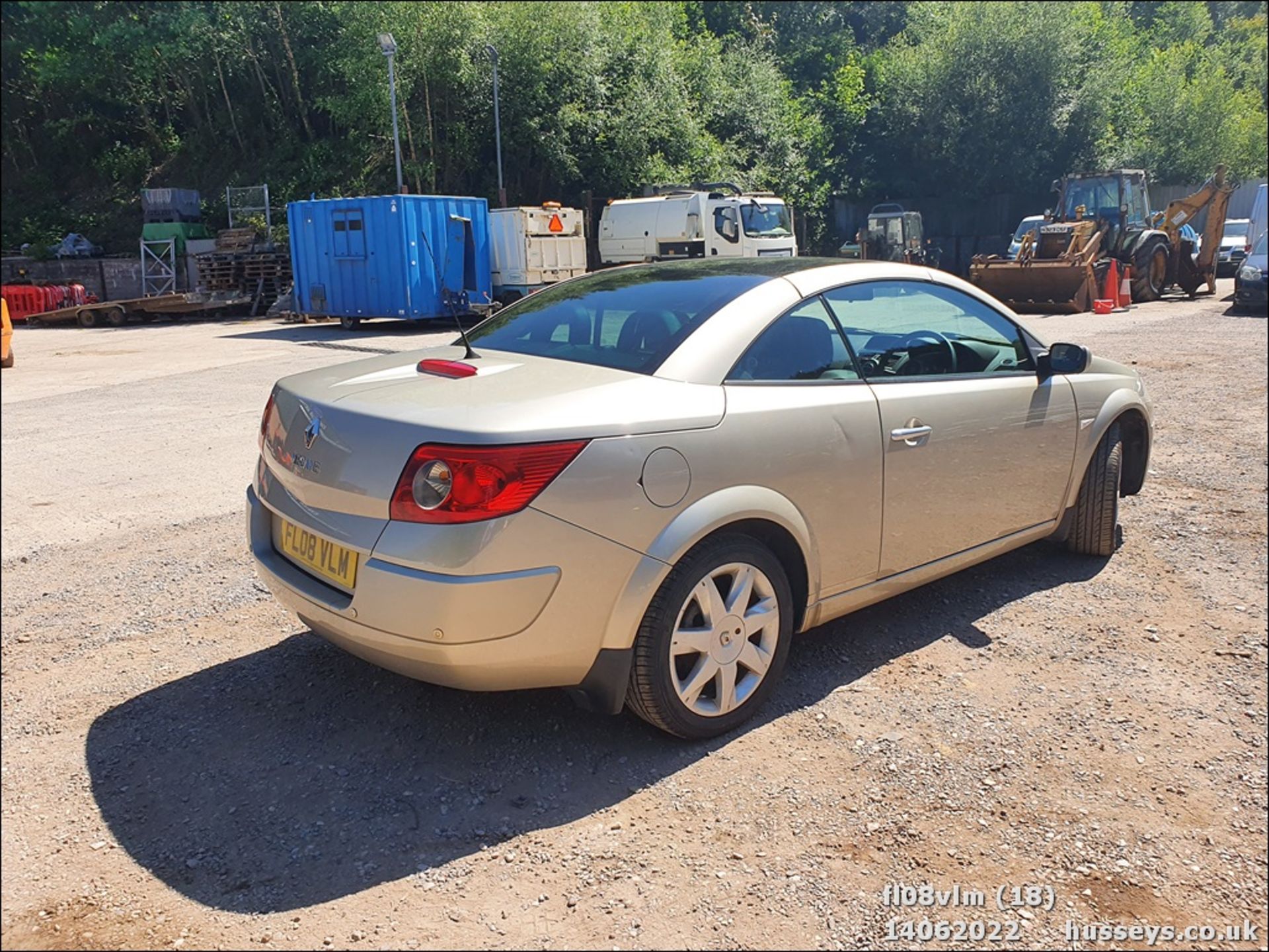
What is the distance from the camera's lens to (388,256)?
18.7m

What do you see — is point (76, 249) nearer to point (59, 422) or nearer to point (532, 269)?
point (532, 269)

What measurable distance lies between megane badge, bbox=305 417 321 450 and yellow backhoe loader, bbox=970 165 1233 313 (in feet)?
60.6

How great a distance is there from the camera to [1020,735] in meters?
3.27

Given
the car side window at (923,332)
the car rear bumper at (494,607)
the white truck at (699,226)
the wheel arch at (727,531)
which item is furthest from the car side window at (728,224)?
the car rear bumper at (494,607)

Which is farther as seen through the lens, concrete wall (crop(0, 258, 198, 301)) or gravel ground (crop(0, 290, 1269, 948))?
concrete wall (crop(0, 258, 198, 301))

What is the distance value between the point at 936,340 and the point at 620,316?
1.37m

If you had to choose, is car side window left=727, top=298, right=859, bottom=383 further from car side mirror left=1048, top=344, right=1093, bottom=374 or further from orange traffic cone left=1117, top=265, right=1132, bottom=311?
orange traffic cone left=1117, top=265, right=1132, bottom=311

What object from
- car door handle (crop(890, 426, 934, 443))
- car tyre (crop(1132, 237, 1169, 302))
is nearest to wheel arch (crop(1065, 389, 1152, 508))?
car door handle (crop(890, 426, 934, 443))

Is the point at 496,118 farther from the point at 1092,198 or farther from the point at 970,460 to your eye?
the point at 970,460

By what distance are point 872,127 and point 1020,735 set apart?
3807cm

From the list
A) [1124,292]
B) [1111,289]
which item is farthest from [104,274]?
[1124,292]

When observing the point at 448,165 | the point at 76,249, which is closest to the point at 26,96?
the point at 76,249

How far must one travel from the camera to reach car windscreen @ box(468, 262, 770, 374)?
349 cm

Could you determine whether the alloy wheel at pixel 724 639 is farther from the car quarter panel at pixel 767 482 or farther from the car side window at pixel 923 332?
the car side window at pixel 923 332
